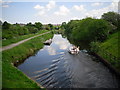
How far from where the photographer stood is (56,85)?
42.1 ft

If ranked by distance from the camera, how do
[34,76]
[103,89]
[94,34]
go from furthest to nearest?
[94,34] < [34,76] < [103,89]

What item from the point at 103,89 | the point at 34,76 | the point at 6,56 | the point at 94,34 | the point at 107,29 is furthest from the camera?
the point at 94,34

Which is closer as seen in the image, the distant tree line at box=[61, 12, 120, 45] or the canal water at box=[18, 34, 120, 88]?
the canal water at box=[18, 34, 120, 88]

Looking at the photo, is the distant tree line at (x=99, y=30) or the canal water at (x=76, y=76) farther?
the distant tree line at (x=99, y=30)

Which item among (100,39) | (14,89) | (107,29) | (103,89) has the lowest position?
(103,89)

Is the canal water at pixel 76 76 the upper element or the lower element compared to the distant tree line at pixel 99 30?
lower

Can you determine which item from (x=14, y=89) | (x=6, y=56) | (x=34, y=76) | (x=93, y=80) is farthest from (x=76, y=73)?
A: (x=6, y=56)

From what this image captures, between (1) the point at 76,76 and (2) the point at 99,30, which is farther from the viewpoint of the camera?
(2) the point at 99,30

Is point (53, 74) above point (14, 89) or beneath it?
beneath

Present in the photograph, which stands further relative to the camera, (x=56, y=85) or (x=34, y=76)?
(x=34, y=76)

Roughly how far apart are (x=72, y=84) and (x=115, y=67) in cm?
615

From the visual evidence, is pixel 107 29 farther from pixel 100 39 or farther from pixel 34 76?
pixel 34 76

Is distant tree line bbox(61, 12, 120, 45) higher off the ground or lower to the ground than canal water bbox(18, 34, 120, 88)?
higher

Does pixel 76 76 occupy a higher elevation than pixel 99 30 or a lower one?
lower
